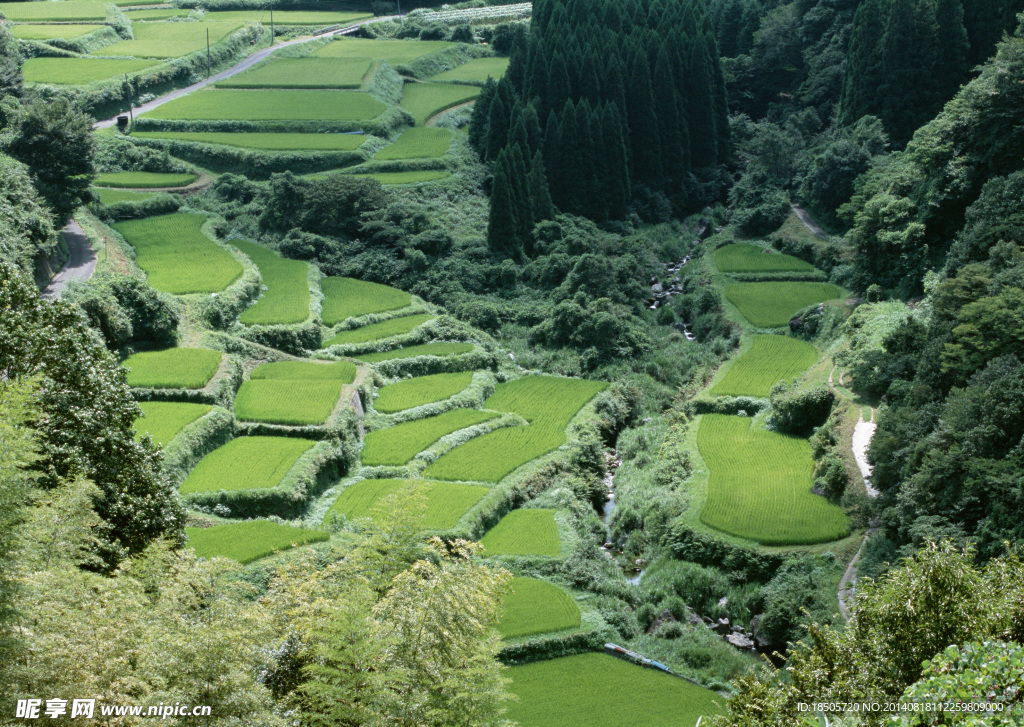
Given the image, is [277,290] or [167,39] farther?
[167,39]

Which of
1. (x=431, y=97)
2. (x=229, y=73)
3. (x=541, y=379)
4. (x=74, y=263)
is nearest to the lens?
(x=541, y=379)

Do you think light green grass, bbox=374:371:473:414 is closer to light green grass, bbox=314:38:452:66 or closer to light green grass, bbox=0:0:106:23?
light green grass, bbox=314:38:452:66

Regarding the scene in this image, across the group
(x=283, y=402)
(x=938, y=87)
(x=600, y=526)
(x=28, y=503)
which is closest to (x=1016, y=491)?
(x=600, y=526)

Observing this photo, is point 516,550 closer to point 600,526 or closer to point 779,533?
point 600,526

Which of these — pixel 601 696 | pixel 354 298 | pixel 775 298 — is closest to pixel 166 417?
pixel 354 298

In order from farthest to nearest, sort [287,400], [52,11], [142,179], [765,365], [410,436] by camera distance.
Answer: [52,11]
[142,179]
[765,365]
[287,400]
[410,436]

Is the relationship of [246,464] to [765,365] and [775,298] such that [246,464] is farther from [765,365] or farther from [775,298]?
[775,298]
